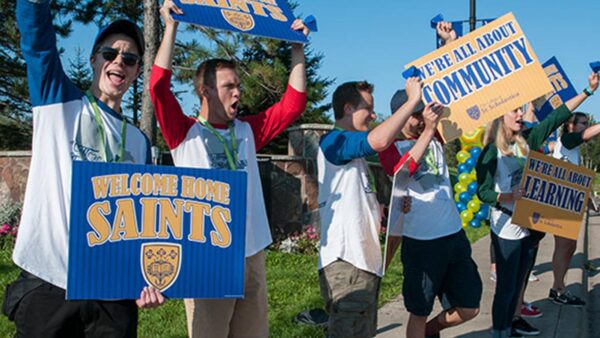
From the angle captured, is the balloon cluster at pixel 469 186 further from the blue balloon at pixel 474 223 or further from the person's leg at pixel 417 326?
the person's leg at pixel 417 326

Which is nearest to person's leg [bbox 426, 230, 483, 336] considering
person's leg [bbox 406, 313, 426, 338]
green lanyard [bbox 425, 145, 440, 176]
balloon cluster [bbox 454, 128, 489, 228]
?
person's leg [bbox 406, 313, 426, 338]

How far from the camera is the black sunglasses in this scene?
95.0 inches

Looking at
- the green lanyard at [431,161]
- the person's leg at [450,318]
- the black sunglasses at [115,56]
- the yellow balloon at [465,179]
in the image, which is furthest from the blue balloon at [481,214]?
the black sunglasses at [115,56]

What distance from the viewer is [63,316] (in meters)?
2.22

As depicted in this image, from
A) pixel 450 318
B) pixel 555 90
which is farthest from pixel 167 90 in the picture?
pixel 555 90

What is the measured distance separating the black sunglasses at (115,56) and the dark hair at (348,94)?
4.04 ft

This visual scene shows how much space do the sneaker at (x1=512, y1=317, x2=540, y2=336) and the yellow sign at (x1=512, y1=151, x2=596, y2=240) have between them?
85 cm

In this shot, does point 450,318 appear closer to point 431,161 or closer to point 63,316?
point 431,161

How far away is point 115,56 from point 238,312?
52.9 inches

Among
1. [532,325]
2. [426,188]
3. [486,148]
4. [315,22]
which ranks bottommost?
[532,325]

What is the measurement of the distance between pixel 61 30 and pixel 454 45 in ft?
42.0

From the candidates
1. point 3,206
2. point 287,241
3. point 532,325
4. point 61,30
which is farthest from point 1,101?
point 532,325

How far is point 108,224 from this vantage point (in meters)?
2.17

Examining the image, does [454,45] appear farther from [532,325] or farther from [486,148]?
[532,325]
